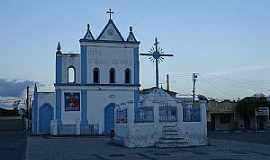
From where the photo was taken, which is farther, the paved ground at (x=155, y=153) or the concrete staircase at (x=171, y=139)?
the concrete staircase at (x=171, y=139)

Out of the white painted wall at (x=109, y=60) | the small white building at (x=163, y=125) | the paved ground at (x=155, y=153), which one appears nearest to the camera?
the paved ground at (x=155, y=153)

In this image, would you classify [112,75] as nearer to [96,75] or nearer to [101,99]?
[96,75]

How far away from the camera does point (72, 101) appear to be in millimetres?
50031

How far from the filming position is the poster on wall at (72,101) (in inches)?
1966

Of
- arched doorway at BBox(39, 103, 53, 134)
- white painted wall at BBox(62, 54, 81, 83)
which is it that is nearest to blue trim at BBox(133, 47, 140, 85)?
white painted wall at BBox(62, 54, 81, 83)

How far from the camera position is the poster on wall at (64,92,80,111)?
164ft

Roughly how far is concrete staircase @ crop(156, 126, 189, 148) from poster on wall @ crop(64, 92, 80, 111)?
69.5 feet

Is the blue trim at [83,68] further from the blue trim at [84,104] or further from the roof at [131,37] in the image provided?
the roof at [131,37]

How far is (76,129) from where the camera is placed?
49.7 meters

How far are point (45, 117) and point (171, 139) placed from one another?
84.1 ft

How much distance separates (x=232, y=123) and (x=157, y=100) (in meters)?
40.3

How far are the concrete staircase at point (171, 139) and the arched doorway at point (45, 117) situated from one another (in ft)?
80.7

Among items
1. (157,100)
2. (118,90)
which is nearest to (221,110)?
(118,90)

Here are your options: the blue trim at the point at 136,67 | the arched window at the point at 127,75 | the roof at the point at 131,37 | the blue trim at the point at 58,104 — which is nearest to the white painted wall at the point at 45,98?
the blue trim at the point at 58,104
